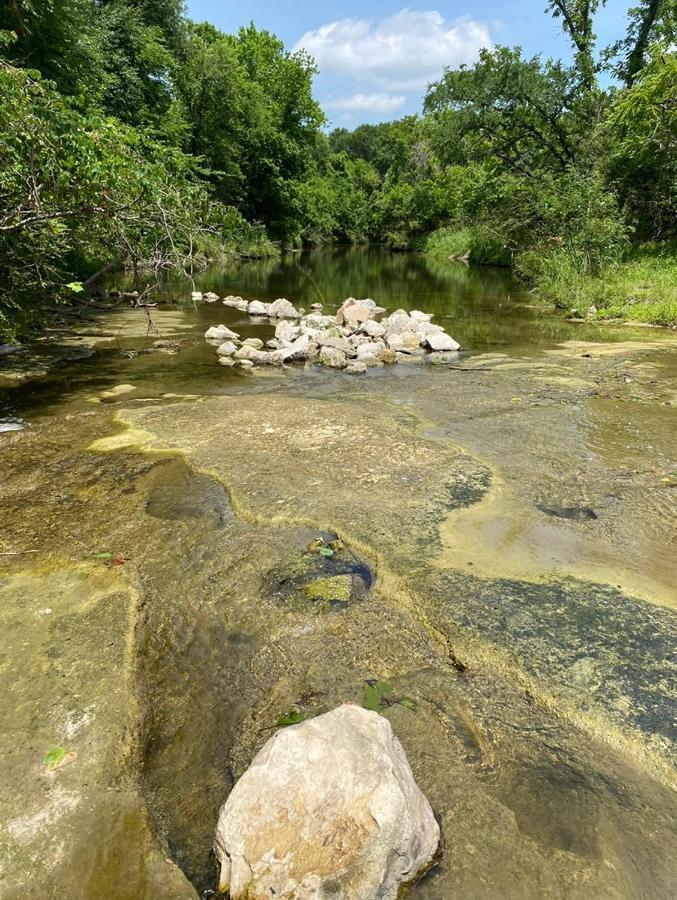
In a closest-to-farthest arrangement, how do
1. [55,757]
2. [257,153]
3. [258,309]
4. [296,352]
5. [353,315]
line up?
[55,757] < [296,352] < [353,315] < [258,309] < [257,153]

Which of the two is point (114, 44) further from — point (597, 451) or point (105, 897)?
point (105, 897)

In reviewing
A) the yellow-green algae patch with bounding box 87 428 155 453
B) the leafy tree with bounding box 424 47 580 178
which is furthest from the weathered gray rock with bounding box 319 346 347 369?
the leafy tree with bounding box 424 47 580 178

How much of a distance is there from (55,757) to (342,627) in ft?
4.91

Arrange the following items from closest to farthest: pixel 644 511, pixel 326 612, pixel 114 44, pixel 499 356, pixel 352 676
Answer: pixel 352 676 < pixel 326 612 < pixel 644 511 < pixel 499 356 < pixel 114 44

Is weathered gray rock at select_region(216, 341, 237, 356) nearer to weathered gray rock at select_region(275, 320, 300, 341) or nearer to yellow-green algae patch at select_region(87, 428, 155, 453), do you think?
weathered gray rock at select_region(275, 320, 300, 341)

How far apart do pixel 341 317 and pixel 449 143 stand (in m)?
13.6

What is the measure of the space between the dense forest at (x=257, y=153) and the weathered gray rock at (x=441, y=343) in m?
4.43

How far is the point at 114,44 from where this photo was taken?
2278 cm

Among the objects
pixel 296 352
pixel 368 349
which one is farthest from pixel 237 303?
pixel 368 349

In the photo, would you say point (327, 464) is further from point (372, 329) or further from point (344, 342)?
point (372, 329)

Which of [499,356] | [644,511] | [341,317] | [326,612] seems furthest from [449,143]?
[326,612]

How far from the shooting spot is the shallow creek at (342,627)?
2.10m

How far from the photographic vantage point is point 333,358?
10.4 metres

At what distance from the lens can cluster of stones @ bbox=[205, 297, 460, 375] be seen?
10.5m
